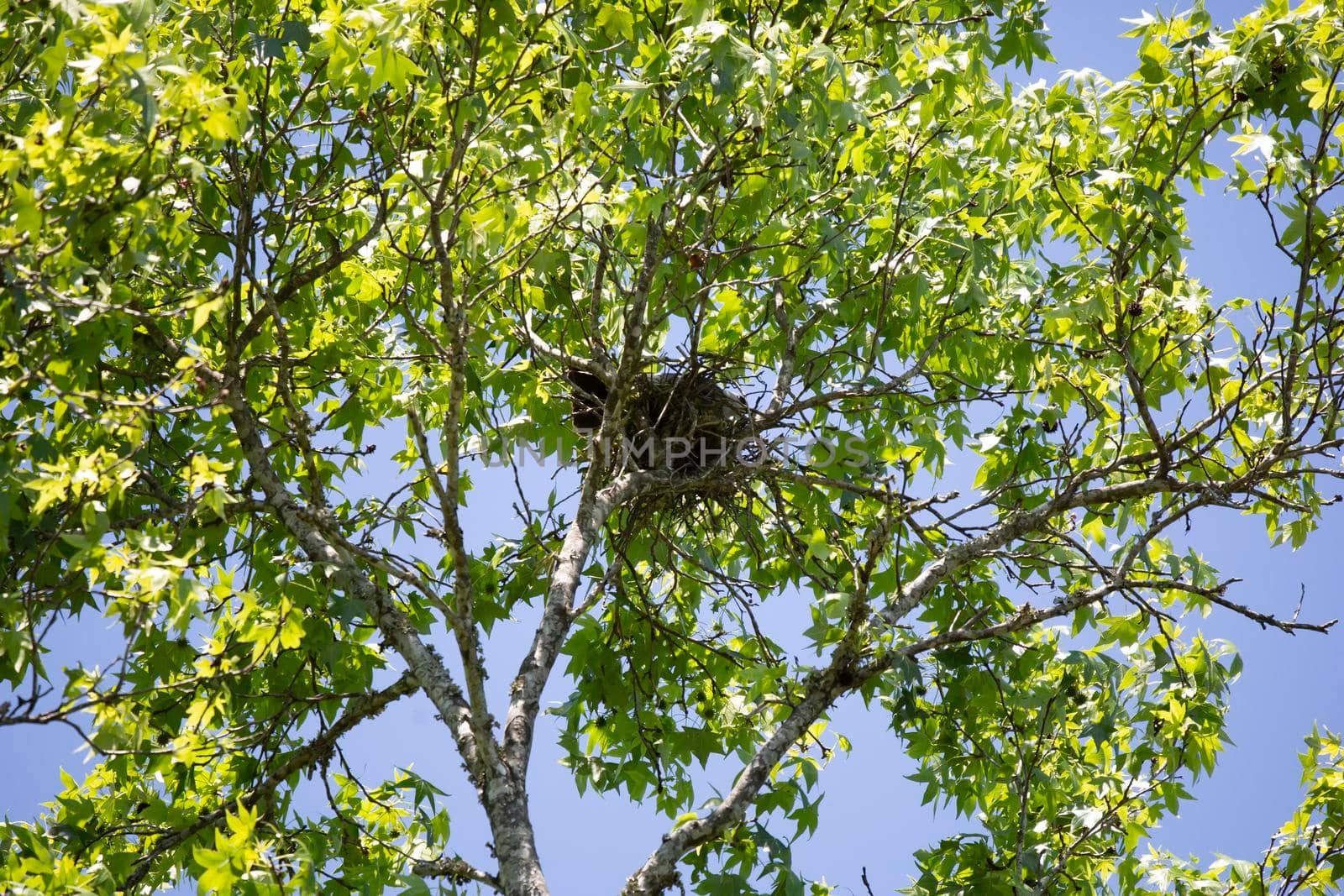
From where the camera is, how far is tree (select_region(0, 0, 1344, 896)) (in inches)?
136

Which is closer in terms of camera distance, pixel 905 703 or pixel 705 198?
pixel 705 198

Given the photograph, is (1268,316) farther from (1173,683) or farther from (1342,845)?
(1342,845)

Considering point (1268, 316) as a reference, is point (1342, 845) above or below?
below

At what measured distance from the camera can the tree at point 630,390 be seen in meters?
3.46

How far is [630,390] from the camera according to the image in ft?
17.2

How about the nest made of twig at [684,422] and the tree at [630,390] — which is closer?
the tree at [630,390]

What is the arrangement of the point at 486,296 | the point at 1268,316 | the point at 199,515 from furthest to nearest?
the point at 486,296, the point at 199,515, the point at 1268,316

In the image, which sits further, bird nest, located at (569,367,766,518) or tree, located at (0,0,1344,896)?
bird nest, located at (569,367,766,518)

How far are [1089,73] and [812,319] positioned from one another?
1.45 metres

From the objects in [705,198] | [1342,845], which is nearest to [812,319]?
[705,198]

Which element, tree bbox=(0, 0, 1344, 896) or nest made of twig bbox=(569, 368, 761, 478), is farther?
nest made of twig bbox=(569, 368, 761, 478)

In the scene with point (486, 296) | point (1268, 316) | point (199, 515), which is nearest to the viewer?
point (1268, 316)

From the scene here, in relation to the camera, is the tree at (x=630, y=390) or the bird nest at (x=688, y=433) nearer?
the tree at (x=630, y=390)

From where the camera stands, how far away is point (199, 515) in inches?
186
